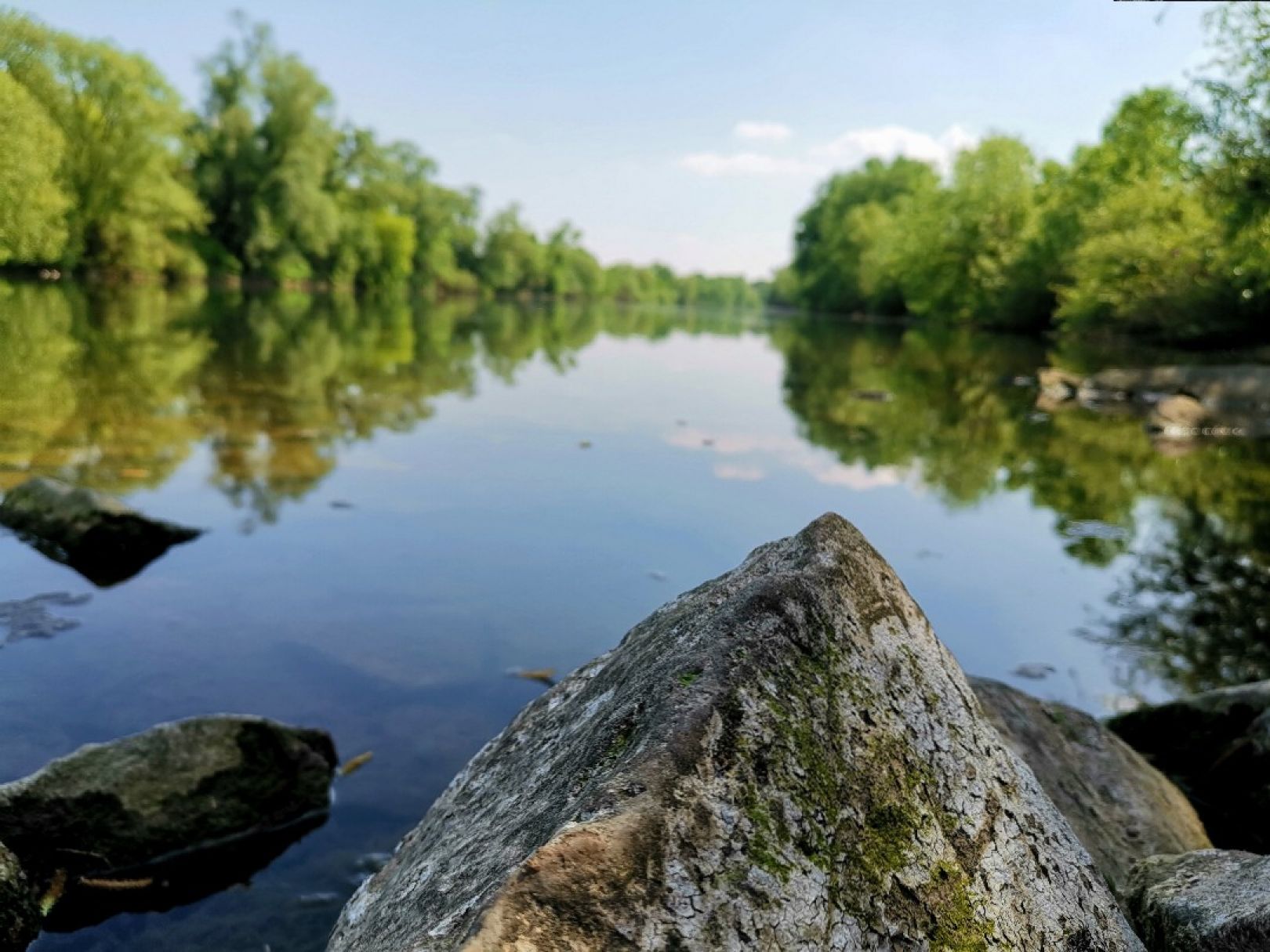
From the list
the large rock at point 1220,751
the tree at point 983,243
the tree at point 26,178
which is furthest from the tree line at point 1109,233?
the tree at point 26,178

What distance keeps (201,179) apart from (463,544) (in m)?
74.6

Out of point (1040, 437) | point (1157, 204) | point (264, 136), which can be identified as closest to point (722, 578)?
point (1040, 437)

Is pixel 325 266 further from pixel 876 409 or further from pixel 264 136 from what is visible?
pixel 876 409

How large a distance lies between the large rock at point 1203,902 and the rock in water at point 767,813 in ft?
1.06

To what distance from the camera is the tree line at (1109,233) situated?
87.1ft

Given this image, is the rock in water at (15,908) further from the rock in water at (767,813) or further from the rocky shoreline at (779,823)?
the rock in water at (767,813)

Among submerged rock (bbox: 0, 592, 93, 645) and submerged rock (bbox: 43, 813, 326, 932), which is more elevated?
submerged rock (bbox: 0, 592, 93, 645)

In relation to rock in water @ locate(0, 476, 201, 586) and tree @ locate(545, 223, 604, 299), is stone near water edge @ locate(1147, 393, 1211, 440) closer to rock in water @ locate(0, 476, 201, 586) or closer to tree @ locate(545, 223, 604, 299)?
rock in water @ locate(0, 476, 201, 586)

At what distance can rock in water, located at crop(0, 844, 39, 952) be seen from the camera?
3.90 m

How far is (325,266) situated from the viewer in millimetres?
88438

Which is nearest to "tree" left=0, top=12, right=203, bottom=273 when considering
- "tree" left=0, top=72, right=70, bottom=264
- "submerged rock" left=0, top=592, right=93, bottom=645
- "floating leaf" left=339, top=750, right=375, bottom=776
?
"tree" left=0, top=72, right=70, bottom=264

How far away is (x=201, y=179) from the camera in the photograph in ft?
236

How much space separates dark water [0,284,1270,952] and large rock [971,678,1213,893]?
2597 mm

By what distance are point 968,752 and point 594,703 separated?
116cm
